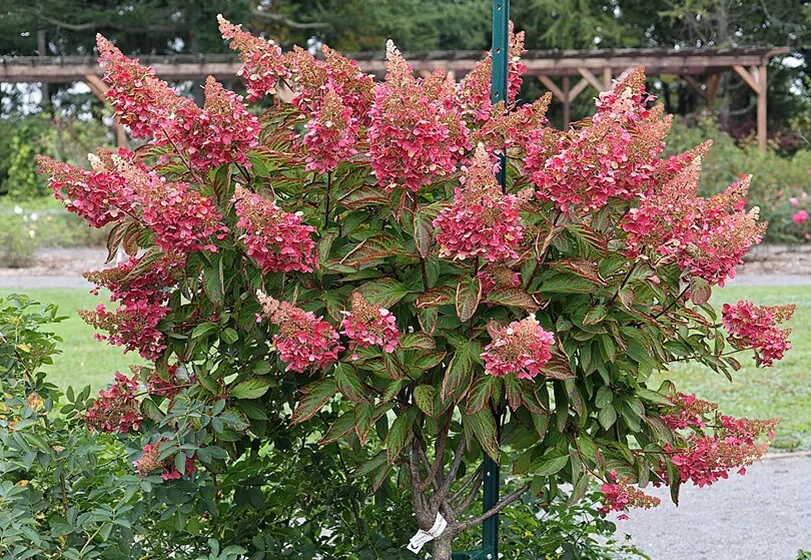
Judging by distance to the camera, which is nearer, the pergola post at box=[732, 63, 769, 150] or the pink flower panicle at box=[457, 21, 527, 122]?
the pink flower panicle at box=[457, 21, 527, 122]

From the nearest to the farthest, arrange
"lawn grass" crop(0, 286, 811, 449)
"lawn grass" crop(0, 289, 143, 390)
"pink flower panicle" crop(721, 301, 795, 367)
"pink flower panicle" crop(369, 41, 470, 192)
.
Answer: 1. "pink flower panicle" crop(369, 41, 470, 192)
2. "pink flower panicle" crop(721, 301, 795, 367)
3. "lawn grass" crop(0, 286, 811, 449)
4. "lawn grass" crop(0, 289, 143, 390)

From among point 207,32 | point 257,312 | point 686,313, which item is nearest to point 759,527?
point 686,313

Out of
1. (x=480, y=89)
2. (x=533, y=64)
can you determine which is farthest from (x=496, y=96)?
→ (x=533, y=64)

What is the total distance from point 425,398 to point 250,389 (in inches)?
15.3

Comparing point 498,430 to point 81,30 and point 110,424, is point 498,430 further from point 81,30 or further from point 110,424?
point 81,30

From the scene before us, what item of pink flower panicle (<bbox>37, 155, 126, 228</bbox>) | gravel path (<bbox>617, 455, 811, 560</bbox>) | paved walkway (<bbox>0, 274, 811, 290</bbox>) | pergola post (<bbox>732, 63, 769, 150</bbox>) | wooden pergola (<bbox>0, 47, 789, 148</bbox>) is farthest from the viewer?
pergola post (<bbox>732, 63, 769, 150</bbox>)

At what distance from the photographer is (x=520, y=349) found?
6.14 feet

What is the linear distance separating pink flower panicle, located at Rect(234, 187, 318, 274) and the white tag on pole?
0.70 metres

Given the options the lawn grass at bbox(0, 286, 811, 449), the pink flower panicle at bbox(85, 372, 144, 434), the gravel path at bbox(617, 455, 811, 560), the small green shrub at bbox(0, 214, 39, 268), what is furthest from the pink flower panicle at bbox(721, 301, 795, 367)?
the small green shrub at bbox(0, 214, 39, 268)

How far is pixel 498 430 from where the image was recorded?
2338mm

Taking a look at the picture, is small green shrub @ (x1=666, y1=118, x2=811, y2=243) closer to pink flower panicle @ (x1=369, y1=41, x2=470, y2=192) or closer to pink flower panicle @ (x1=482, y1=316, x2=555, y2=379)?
pink flower panicle @ (x1=369, y1=41, x2=470, y2=192)

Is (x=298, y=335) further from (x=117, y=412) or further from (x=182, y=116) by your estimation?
(x=117, y=412)

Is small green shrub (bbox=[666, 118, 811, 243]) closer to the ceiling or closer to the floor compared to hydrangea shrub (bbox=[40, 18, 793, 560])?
closer to the floor

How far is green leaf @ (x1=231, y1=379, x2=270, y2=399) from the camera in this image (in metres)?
2.20
